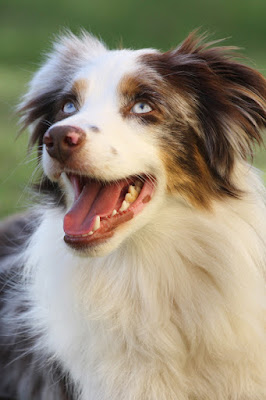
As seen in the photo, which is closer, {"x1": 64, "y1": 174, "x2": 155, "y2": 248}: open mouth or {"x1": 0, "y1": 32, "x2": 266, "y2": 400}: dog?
{"x1": 64, "y1": 174, "x2": 155, "y2": 248}: open mouth

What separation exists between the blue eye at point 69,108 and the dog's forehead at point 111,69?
91 millimetres

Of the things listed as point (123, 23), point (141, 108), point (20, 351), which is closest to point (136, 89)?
point (141, 108)

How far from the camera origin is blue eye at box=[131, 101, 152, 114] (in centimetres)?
325

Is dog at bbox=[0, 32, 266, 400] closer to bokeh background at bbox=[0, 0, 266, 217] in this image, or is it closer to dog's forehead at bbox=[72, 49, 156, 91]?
dog's forehead at bbox=[72, 49, 156, 91]

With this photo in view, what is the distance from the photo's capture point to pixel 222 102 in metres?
3.32

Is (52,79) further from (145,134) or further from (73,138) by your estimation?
(73,138)

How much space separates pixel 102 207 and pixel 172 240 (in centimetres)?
37

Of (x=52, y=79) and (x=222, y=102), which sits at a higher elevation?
(x=222, y=102)

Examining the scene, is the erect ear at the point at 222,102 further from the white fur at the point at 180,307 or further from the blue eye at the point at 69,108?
the blue eye at the point at 69,108

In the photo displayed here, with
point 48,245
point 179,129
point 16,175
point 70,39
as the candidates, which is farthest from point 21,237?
point 16,175

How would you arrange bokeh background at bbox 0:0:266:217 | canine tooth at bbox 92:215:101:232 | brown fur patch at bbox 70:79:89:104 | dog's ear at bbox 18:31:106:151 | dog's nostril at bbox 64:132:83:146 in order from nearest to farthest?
dog's nostril at bbox 64:132:83:146, canine tooth at bbox 92:215:101:232, brown fur patch at bbox 70:79:89:104, dog's ear at bbox 18:31:106:151, bokeh background at bbox 0:0:266:217

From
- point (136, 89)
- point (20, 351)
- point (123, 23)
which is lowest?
point (20, 351)

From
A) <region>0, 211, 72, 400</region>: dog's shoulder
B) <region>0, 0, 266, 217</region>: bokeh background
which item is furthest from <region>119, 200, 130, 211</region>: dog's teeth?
<region>0, 0, 266, 217</region>: bokeh background

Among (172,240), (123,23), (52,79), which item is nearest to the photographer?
(172,240)
